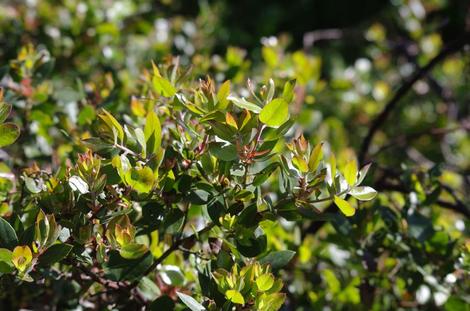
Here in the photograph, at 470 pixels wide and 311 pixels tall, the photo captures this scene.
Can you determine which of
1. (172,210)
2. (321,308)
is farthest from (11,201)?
(321,308)

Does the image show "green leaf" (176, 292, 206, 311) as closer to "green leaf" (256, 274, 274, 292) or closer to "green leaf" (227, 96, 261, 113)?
"green leaf" (256, 274, 274, 292)

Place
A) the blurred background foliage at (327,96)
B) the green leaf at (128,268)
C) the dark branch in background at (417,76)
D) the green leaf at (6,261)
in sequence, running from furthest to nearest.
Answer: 1. the dark branch in background at (417,76)
2. the blurred background foliage at (327,96)
3. the green leaf at (128,268)
4. the green leaf at (6,261)

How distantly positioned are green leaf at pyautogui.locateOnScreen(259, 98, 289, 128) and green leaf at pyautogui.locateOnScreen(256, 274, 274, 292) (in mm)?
254

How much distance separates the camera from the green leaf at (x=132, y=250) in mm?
1046

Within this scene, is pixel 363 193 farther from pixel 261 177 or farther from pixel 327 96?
pixel 327 96

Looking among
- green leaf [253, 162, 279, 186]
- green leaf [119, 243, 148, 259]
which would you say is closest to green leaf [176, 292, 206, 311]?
green leaf [119, 243, 148, 259]

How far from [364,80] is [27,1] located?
4.96ft

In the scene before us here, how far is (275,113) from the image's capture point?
3.34ft

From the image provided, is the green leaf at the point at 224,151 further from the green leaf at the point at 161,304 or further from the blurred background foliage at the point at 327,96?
the blurred background foliage at the point at 327,96

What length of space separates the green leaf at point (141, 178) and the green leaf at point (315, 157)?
0.27 meters

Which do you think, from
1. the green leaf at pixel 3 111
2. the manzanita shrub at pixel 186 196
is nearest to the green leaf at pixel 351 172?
the manzanita shrub at pixel 186 196

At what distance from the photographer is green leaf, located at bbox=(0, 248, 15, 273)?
980 mm

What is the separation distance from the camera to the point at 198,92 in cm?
111

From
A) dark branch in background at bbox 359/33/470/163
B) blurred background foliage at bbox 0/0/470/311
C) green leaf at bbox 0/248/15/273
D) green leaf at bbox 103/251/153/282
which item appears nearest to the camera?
green leaf at bbox 0/248/15/273
